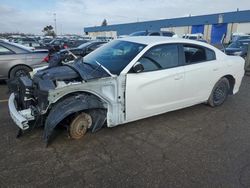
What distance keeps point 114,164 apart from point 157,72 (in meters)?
1.77

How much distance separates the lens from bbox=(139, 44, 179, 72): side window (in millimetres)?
3807

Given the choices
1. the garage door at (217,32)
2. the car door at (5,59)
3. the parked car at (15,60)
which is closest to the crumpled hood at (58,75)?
the parked car at (15,60)

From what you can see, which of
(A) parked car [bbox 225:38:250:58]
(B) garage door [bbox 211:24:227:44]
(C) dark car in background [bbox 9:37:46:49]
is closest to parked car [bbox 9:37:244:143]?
(A) parked car [bbox 225:38:250:58]

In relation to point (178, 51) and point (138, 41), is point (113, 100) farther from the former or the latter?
point (178, 51)

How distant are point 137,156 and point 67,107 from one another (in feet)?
4.01

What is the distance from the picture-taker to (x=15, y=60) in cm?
685

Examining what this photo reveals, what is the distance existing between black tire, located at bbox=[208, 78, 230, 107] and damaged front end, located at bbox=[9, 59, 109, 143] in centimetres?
276

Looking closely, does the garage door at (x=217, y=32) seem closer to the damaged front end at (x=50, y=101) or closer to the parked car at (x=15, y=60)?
the parked car at (x=15, y=60)

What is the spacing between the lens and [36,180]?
8.43ft

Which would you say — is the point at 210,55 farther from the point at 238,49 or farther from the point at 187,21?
the point at 187,21

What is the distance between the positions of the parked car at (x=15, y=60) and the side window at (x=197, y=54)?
15.8ft

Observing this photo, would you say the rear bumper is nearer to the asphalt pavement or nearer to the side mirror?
the asphalt pavement

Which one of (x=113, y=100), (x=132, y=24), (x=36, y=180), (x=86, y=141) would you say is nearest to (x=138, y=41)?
(x=113, y=100)

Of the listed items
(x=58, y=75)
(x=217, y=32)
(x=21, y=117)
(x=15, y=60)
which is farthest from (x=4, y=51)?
(x=217, y=32)
